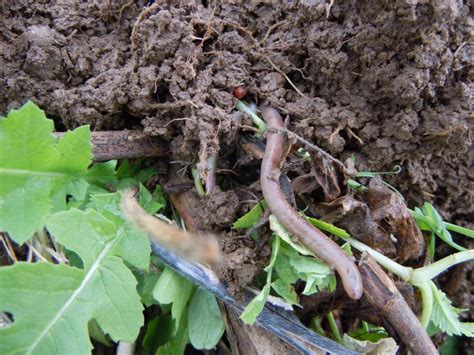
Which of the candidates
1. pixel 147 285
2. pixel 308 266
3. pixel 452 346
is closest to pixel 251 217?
pixel 308 266

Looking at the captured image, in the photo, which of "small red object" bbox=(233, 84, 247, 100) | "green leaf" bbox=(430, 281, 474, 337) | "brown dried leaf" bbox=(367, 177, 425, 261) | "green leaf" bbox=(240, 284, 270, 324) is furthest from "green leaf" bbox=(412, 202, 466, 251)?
"small red object" bbox=(233, 84, 247, 100)

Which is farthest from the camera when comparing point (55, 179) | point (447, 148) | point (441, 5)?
point (447, 148)

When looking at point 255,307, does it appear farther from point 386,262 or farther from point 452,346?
point 452,346

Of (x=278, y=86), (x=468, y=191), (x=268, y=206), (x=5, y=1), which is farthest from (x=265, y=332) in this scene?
(x=5, y=1)

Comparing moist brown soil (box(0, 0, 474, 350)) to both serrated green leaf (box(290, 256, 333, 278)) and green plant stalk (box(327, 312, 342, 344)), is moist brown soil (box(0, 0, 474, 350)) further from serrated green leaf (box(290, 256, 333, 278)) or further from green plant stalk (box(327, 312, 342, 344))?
green plant stalk (box(327, 312, 342, 344))

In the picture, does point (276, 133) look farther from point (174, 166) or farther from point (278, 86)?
point (174, 166)

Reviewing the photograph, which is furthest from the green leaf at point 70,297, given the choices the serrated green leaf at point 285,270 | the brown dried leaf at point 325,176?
the brown dried leaf at point 325,176
